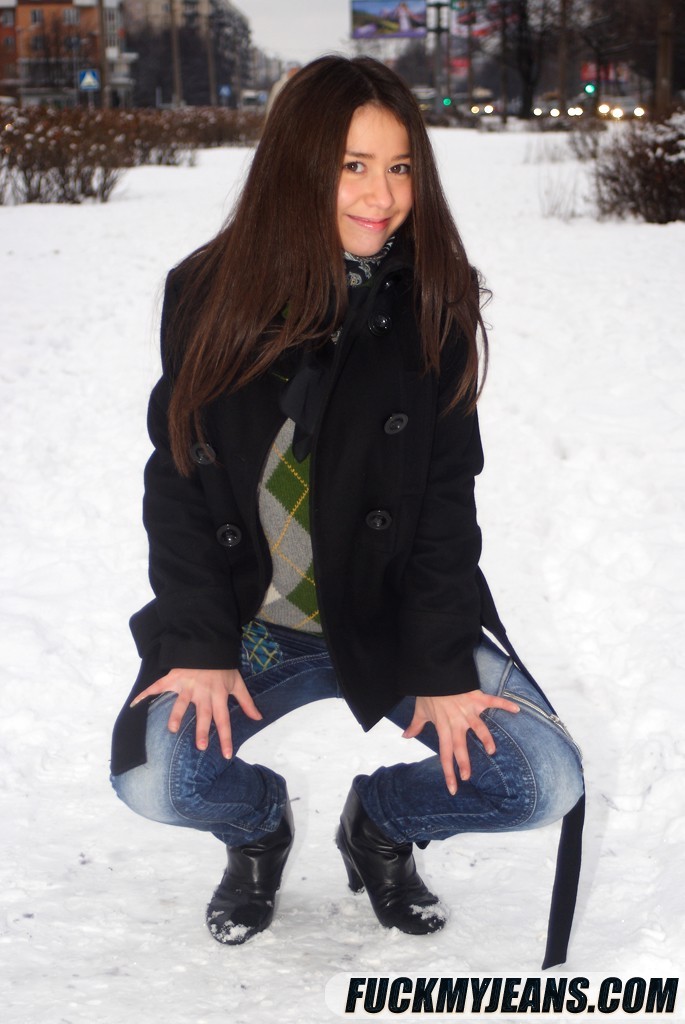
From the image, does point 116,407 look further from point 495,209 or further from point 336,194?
point 495,209

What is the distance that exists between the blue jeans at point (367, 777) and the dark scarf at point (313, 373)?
390 millimetres

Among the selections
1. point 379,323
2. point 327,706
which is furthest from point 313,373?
point 327,706

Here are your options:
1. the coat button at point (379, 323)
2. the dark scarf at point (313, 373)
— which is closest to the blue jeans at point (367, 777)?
the dark scarf at point (313, 373)

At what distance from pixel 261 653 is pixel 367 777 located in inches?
13.9

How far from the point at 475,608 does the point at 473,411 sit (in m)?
0.37

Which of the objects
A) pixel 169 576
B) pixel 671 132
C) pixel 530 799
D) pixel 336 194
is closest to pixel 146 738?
pixel 169 576

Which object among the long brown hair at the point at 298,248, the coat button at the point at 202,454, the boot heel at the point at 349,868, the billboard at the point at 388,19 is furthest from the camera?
the billboard at the point at 388,19

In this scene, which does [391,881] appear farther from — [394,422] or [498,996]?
[394,422]

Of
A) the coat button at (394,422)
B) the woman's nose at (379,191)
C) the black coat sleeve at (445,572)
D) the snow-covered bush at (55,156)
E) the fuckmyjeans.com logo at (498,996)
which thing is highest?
the snow-covered bush at (55,156)

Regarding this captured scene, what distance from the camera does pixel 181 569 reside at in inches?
81.4

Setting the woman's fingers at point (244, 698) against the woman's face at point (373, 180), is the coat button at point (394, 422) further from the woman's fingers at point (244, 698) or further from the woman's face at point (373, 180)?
the woman's fingers at point (244, 698)

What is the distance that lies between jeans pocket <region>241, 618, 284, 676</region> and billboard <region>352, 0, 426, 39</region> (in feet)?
204

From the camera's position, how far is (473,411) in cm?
217

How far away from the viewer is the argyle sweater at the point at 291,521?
6.84 feet
